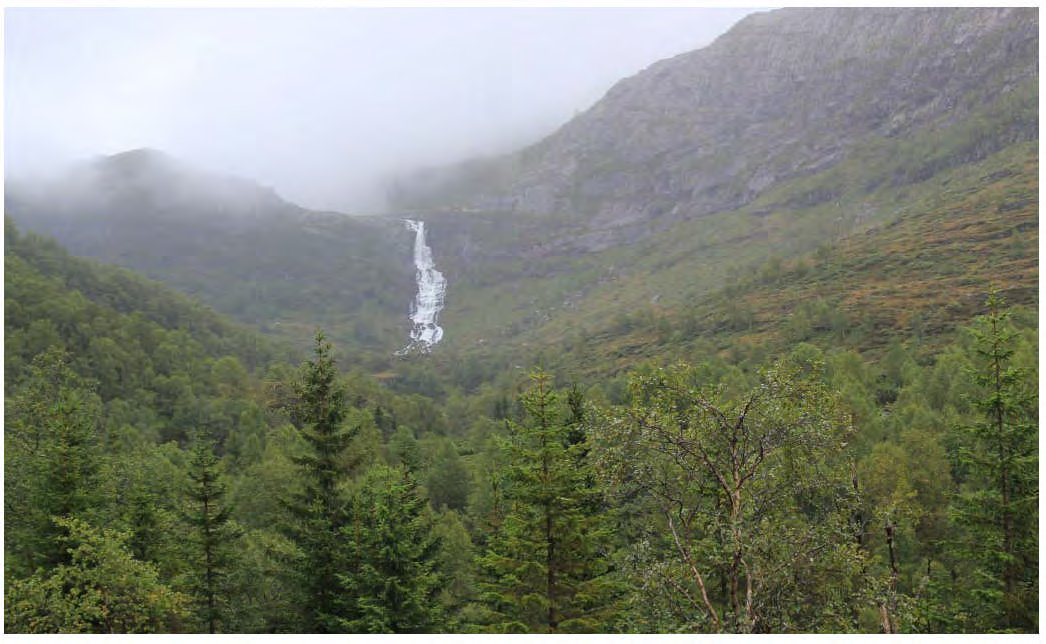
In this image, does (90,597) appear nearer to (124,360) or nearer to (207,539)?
(207,539)

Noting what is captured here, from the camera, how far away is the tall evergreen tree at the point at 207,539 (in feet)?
89.5

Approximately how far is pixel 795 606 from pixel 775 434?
3.94 m

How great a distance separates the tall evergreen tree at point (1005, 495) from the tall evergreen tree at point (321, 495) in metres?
21.4

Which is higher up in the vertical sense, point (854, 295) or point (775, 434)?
point (854, 295)

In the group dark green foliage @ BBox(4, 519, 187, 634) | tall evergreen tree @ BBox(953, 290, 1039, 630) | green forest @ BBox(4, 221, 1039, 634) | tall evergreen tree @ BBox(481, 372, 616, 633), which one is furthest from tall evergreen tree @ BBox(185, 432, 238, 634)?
tall evergreen tree @ BBox(953, 290, 1039, 630)

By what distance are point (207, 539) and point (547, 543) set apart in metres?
15.5

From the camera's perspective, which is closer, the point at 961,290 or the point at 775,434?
the point at 775,434

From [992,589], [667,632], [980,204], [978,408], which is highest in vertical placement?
[980,204]

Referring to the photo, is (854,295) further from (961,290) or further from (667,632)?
(667,632)

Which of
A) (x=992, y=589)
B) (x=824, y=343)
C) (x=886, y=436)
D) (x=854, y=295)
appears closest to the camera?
(x=992, y=589)

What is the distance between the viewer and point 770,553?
15.4 meters

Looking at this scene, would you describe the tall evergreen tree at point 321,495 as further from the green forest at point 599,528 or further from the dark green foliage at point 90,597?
the dark green foliage at point 90,597

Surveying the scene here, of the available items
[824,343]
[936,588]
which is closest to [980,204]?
[824,343]

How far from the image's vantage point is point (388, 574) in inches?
928
